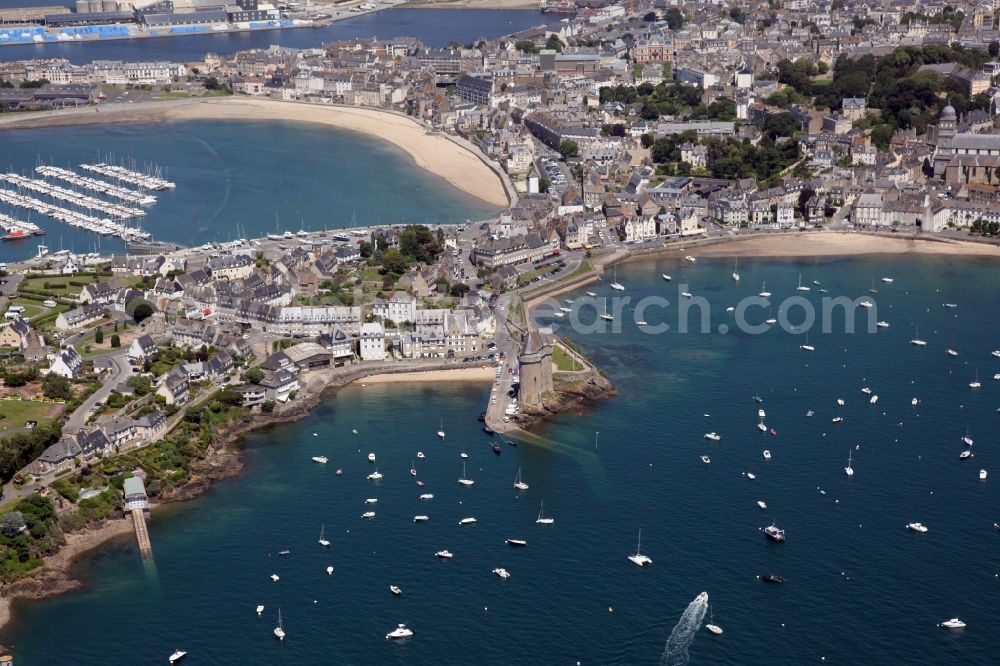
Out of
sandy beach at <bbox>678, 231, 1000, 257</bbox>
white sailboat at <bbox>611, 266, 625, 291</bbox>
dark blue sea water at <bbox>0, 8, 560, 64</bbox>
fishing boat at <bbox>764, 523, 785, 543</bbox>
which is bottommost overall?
fishing boat at <bbox>764, 523, 785, 543</bbox>

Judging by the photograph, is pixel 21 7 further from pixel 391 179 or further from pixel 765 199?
pixel 765 199

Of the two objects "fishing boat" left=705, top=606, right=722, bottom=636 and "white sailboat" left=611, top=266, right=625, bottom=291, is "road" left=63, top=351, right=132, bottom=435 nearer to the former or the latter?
"white sailboat" left=611, top=266, right=625, bottom=291

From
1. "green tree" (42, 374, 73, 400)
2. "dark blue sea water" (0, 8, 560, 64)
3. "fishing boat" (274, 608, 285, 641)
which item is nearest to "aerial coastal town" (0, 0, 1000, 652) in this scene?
"green tree" (42, 374, 73, 400)

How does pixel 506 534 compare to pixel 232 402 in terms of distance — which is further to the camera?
pixel 232 402

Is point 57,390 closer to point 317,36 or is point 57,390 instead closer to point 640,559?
point 640,559

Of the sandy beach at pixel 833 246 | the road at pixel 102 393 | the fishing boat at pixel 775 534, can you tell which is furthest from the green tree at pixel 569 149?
the fishing boat at pixel 775 534

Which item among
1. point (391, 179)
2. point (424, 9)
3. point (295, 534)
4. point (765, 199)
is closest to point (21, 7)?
point (424, 9)

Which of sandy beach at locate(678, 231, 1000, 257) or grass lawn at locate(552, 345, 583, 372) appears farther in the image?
sandy beach at locate(678, 231, 1000, 257)

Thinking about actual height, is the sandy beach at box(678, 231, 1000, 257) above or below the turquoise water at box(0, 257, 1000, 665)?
above
